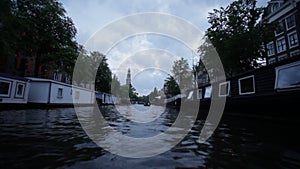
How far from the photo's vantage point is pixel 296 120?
6.76m

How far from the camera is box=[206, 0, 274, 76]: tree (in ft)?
59.4

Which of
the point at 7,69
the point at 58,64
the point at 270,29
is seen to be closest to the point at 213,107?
the point at 270,29

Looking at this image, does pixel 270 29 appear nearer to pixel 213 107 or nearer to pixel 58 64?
pixel 213 107

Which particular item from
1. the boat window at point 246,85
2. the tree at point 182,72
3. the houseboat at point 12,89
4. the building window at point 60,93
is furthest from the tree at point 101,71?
the boat window at point 246,85

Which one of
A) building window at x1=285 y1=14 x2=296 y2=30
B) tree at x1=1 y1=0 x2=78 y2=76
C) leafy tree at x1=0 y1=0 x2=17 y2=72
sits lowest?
leafy tree at x1=0 y1=0 x2=17 y2=72

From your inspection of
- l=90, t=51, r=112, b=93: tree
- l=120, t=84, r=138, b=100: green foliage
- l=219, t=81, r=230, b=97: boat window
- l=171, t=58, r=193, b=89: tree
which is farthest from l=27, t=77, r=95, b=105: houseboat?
l=120, t=84, r=138, b=100: green foliage

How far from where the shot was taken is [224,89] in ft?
45.8

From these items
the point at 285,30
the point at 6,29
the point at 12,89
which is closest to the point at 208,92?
the point at 6,29

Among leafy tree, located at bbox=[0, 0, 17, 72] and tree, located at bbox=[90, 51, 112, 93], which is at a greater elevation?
tree, located at bbox=[90, 51, 112, 93]

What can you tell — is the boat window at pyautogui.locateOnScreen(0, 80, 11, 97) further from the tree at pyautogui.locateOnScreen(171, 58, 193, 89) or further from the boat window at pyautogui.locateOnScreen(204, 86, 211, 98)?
the tree at pyautogui.locateOnScreen(171, 58, 193, 89)

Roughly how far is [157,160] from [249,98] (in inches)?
322

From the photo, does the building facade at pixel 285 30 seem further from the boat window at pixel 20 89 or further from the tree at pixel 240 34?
the boat window at pixel 20 89

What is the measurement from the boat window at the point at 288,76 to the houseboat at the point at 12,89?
17556 millimetres

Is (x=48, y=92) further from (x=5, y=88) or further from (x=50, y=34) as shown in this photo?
(x=50, y=34)
